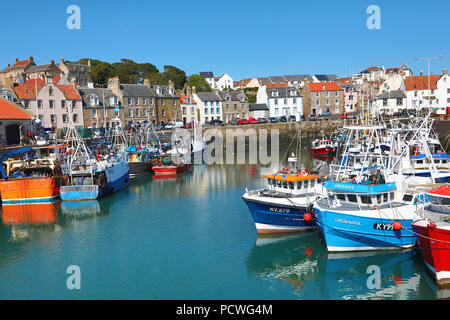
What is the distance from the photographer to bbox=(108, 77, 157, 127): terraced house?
65.7m

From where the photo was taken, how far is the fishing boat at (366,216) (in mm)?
18422

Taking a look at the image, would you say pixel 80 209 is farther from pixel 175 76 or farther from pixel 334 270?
pixel 175 76

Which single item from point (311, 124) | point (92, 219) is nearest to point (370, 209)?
point (92, 219)

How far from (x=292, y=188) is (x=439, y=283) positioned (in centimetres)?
864

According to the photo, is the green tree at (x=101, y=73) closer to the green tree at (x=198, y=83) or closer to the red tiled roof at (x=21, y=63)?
the red tiled roof at (x=21, y=63)

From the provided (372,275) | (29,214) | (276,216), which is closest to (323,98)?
(29,214)

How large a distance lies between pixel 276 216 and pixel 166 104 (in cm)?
5366

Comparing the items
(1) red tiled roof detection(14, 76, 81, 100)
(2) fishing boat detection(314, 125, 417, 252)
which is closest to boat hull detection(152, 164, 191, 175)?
(1) red tiled roof detection(14, 76, 81, 100)

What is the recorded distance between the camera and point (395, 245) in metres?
19.0

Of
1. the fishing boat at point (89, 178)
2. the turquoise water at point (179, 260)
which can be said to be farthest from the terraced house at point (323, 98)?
the turquoise water at point (179, 260)

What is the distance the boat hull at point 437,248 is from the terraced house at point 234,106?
214 ft

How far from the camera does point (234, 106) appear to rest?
81.8 metres
